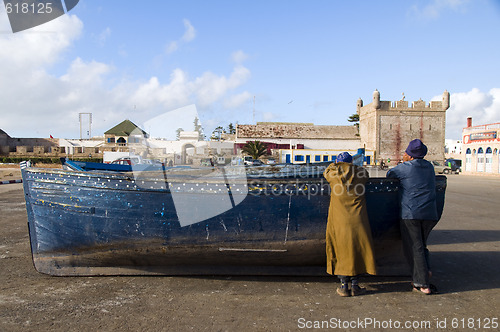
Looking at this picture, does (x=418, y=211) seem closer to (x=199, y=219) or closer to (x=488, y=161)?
(x=199, y=219)

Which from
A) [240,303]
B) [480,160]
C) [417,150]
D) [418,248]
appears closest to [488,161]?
[480,160]

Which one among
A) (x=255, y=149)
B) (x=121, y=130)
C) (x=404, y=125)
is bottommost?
(x=255, y=149)

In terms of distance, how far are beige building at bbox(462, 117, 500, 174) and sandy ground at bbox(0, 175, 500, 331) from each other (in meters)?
29.4

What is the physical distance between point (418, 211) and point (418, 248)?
1.19 ft

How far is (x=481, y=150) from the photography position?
30156 mm

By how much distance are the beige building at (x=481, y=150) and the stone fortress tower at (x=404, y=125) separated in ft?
28.4

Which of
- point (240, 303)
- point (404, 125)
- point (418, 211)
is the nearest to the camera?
point (240, 303)

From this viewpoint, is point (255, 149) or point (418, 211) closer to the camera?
point (418, 211)

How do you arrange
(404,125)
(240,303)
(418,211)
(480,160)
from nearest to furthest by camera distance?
(240,303), (418,211), (480,160), (404,125)

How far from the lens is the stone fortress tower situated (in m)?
41.7

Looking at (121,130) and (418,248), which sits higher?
(121,130)

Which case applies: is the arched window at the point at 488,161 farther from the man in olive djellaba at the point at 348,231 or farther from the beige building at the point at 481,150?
the man in olive djellaba at the point at 348,231

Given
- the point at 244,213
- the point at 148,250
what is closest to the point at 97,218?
the point at 148,250

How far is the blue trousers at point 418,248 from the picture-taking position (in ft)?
11.0
